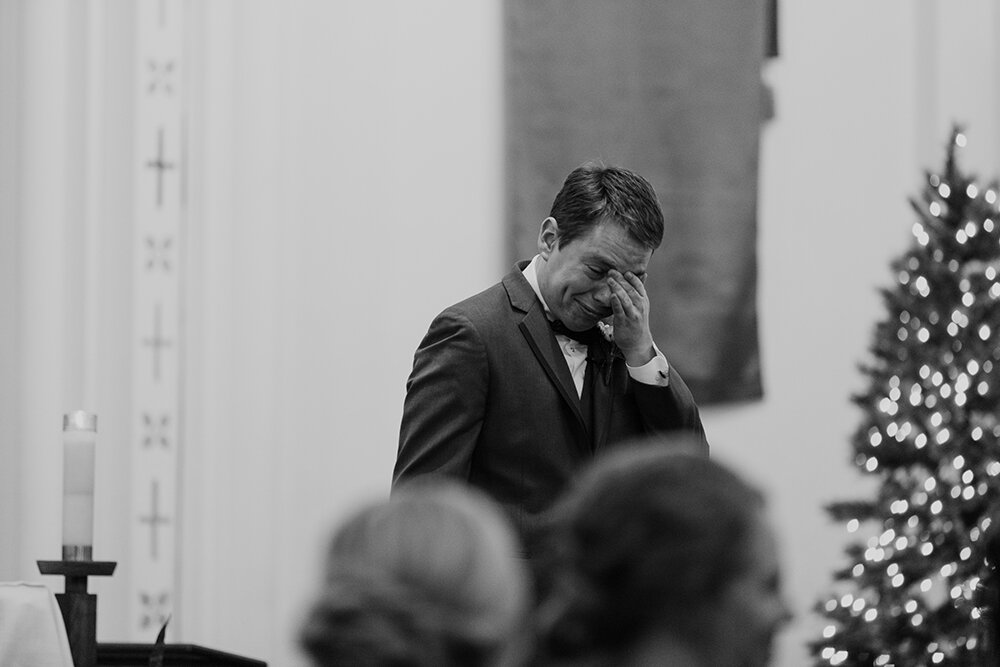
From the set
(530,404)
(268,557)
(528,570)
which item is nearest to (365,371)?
(268,557)

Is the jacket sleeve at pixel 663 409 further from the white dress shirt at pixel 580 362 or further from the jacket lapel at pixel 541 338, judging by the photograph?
the jacket lapel at pixel 541 338

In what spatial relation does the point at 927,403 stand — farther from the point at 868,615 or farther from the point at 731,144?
the point at 731,144

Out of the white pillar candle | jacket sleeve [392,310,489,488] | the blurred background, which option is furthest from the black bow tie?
the blurred background

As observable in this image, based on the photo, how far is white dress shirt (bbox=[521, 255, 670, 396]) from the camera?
3623 mm

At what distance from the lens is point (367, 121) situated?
226 inches

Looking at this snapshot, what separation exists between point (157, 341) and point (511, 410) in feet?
6.90

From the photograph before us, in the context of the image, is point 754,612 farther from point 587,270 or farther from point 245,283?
point 245,283

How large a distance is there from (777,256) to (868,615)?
2.57 meters

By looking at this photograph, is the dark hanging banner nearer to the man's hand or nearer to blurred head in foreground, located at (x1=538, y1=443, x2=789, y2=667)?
the man's hand

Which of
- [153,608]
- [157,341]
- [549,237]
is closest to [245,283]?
[157,341]

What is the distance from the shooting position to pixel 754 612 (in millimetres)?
1400

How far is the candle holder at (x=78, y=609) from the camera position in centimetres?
323

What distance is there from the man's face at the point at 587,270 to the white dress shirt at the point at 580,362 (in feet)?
0.14

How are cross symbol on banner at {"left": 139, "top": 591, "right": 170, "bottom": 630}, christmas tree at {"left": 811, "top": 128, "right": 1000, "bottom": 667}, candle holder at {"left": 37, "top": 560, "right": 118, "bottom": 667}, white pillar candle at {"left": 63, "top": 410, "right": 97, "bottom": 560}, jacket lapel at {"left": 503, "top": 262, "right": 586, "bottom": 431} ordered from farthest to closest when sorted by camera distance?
cross symbol on banner at {"left": 139, "top": 591, "right": 170, "bottom": 630}
christmas tree at {"left": 811, "top": 128, "right": 1000, "bottom": 667}
jacket lapel at {"left": 503, "top": 262, "right": 586, "bottom": 431}
white pillar candle at {"left": 63, "top": 410, "right": 97, "bottom": 560}
candle holder at {"left": 37, "top": 560, "right": 118, "bottom": 667}
